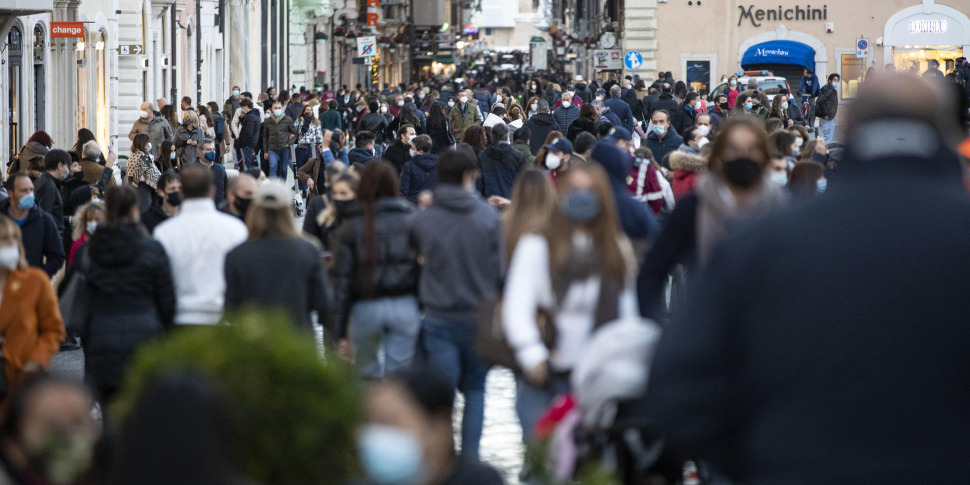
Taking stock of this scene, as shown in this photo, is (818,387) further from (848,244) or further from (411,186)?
(411,186)

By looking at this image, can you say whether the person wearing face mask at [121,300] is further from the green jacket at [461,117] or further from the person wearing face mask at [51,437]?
the green jacket at [461,117]

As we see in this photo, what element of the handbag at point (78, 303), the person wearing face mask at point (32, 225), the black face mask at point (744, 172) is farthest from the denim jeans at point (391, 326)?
the person wearing face mask at point (32, 225)

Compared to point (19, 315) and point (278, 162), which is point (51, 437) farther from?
point (278, 162)

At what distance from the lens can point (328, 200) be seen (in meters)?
10.3

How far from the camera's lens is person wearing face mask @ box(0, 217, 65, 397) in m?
7.31

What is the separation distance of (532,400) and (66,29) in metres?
19.8

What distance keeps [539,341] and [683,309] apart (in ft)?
10.3

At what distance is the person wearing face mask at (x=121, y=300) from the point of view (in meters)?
7.44

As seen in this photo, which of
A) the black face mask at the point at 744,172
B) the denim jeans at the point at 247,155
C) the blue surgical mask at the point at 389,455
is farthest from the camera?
the denim jeans at the point at 247,155

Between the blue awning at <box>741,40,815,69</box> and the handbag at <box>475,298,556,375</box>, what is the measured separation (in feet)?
136

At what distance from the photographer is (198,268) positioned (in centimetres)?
769

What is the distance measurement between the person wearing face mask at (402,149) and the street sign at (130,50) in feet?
49.3

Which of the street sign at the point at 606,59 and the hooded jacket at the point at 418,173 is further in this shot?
the street sign at the point at 606,59

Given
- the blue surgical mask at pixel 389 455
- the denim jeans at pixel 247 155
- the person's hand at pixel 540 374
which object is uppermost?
the denim jeans at pixel 247 155
